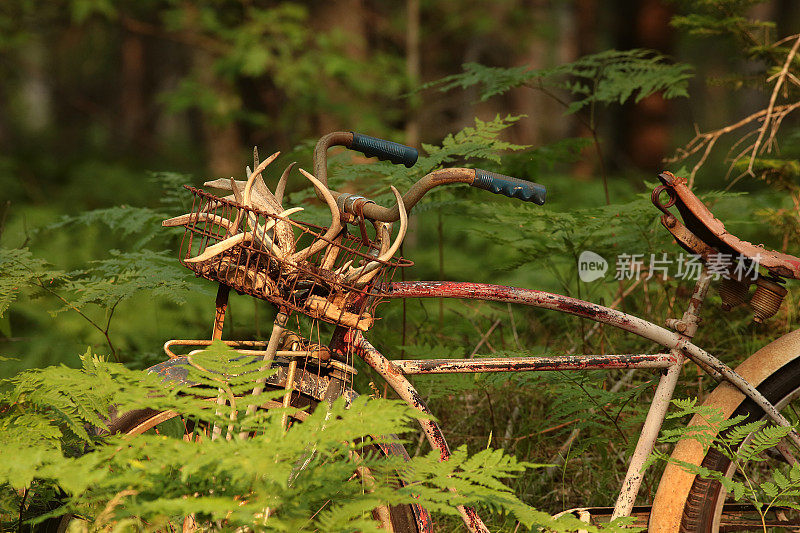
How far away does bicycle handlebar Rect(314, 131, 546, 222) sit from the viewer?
6.33 ft

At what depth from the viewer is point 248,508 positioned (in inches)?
63.9

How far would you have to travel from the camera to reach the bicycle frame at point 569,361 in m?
2.30

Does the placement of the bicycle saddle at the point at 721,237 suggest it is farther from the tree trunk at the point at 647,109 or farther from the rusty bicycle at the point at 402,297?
the tree trunk at the point at 647,109

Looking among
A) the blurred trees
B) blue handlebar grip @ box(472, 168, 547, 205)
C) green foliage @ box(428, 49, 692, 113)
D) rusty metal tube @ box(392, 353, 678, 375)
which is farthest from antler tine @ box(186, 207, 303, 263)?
the blurred trees

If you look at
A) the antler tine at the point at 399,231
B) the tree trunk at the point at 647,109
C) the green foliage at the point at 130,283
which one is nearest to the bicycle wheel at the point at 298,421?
the antler tine at the point at 399,231

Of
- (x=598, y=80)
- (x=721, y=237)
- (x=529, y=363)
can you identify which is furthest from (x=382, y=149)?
(x=598, y=80)

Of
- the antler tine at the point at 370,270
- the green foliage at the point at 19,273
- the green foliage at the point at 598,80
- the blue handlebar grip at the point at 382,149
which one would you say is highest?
the green foliage at the point at 598,80

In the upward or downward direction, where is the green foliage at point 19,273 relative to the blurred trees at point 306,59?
downward

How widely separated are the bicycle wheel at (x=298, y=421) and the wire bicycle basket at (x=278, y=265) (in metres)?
0.37

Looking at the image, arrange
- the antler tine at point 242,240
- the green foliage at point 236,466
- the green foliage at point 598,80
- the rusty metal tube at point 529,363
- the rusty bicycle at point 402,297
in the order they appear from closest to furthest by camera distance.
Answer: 1. the green foliage at point 236,466
2. the antler tine at point 242,240
3. the rusty bicycle at point 402,297
4. the rusty metal tube at point 529,363
5. the green foliage at point 598,80

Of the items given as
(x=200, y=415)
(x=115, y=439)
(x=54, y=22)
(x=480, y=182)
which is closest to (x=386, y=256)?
(x=480, y=182)

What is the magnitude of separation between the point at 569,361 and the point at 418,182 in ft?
2.97

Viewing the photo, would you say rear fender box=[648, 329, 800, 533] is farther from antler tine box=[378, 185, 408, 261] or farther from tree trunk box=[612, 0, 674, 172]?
tree trunk box=[612, 0, 674, 172]

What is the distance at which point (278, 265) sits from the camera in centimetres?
196
